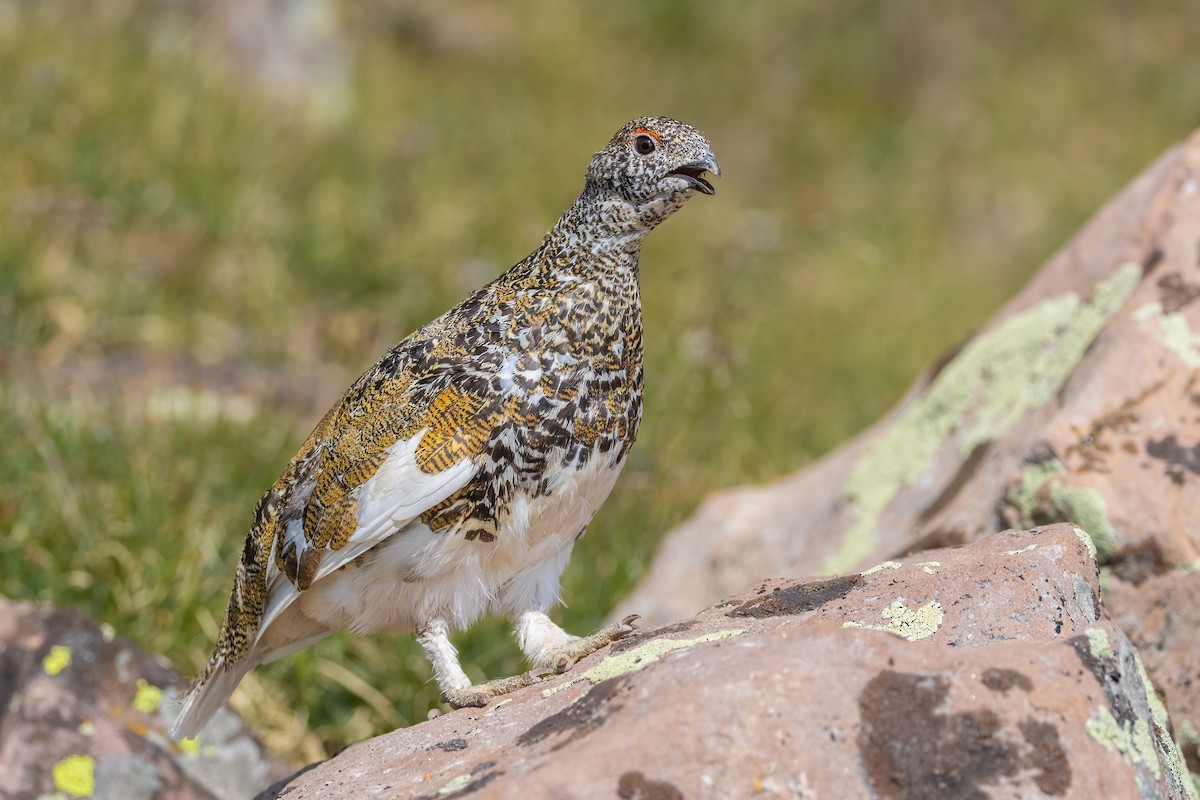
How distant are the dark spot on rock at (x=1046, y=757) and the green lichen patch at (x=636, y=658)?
2.24ft

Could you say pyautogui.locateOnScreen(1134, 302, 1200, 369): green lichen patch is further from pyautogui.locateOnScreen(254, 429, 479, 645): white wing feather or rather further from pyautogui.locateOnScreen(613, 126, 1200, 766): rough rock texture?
pyautogui.locateOnScreen(254, 429, 479, 645): white wing feather

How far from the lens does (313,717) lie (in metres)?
4.91

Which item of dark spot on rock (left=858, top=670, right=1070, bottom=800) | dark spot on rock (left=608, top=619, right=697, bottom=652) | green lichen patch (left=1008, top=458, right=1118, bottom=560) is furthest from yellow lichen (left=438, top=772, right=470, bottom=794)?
green lichen patch (left=1008, top=458, right=1118, bottom=560)

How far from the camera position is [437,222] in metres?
8.22

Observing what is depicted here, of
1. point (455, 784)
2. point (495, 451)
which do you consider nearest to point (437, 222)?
point (495, 451)

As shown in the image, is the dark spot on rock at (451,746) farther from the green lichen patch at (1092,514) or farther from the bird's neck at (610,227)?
the green lichen patch at (1092,514)

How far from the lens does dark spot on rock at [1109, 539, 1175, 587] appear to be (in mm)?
3541

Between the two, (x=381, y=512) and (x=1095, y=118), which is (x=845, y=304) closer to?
(x=1095, y=118)

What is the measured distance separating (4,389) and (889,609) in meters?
4.46

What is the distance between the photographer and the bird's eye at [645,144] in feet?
11.2

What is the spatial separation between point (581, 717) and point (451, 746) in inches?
14.7

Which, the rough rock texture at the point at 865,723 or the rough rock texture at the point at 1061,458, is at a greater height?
the rough rock texture at the point at 1061,458

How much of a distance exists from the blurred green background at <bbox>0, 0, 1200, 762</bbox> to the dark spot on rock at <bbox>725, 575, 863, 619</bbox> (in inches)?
82.8

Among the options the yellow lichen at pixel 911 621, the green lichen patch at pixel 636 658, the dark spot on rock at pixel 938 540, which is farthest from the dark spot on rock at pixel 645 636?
the dark spot on rock at pixel 938 540
